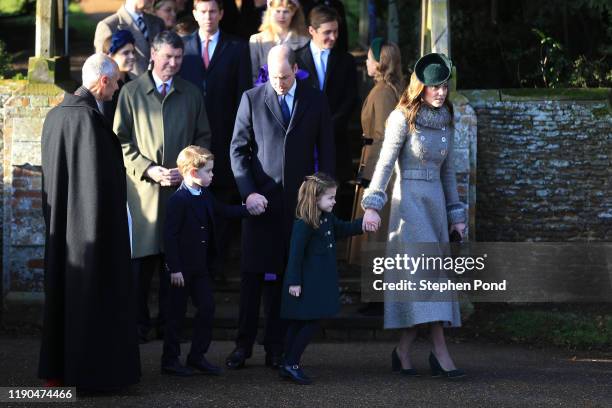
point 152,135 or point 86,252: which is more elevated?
point 152,135

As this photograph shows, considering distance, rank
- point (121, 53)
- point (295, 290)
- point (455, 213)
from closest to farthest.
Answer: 1. point (295, 290)
2. point (455, 213)
3. point (121, 53)

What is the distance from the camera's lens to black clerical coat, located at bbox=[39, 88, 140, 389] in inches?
295

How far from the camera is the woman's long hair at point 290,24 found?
33.1ft

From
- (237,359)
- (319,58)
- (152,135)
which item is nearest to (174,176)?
(152,135)

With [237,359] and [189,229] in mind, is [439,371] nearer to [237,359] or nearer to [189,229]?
[237,359]

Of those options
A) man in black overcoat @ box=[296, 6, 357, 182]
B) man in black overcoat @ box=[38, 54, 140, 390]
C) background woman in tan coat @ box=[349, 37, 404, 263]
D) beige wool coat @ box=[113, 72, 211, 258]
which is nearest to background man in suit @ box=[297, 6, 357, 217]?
man in black overcoat @ box=[296, 6, 357, 182]

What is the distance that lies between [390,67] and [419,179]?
1782mm

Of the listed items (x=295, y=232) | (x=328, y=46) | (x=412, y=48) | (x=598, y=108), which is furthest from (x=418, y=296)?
(x=412, y=48)

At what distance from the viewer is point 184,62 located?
10.1 meters

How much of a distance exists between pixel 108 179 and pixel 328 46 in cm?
307

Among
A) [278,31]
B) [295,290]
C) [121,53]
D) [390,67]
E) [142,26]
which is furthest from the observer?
[142,26]

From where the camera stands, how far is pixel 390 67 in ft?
32.3

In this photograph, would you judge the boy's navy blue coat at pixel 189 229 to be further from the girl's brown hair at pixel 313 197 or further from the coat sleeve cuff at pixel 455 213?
the coat sleeve cuff at pixel 455 213

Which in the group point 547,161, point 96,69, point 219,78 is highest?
point 219,78
